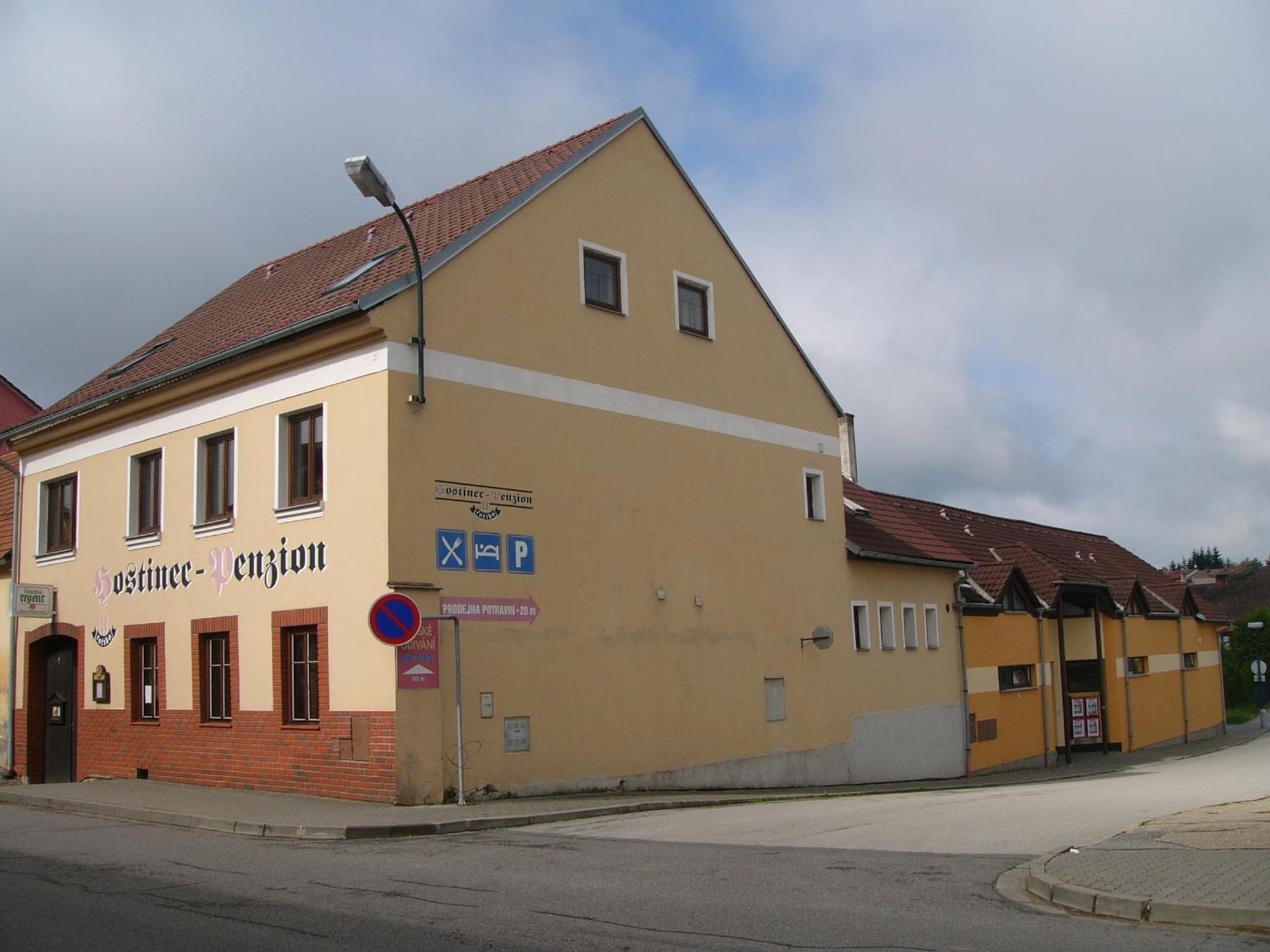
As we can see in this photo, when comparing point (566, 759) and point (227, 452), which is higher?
point (227, 452)

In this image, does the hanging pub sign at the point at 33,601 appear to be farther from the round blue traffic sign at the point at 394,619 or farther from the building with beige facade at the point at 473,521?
the round blue traffic sign at the point at 394,619

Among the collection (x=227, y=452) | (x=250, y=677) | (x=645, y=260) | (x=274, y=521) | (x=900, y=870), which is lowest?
(x=900, y=870)

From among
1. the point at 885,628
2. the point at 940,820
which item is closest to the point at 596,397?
the point at 940,820

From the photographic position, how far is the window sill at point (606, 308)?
1941cm

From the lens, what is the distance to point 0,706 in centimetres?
2280

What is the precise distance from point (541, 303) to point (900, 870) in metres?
10.8

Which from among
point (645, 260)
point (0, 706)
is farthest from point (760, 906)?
point (0, 706)

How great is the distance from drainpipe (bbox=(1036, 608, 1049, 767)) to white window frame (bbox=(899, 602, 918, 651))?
795 cm

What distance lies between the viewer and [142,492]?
66.3 feet

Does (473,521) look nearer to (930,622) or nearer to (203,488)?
(203,488)

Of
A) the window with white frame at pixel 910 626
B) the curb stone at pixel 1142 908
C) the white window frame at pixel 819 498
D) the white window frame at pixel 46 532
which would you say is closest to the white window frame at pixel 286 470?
the white window frame at pixel 46 532

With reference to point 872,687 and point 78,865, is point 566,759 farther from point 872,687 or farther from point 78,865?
point 872,687

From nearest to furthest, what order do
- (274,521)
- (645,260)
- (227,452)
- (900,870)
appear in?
(900,870) → (274,521) → (227,452) → (645,260)

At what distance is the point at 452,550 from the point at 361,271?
5.06 m
